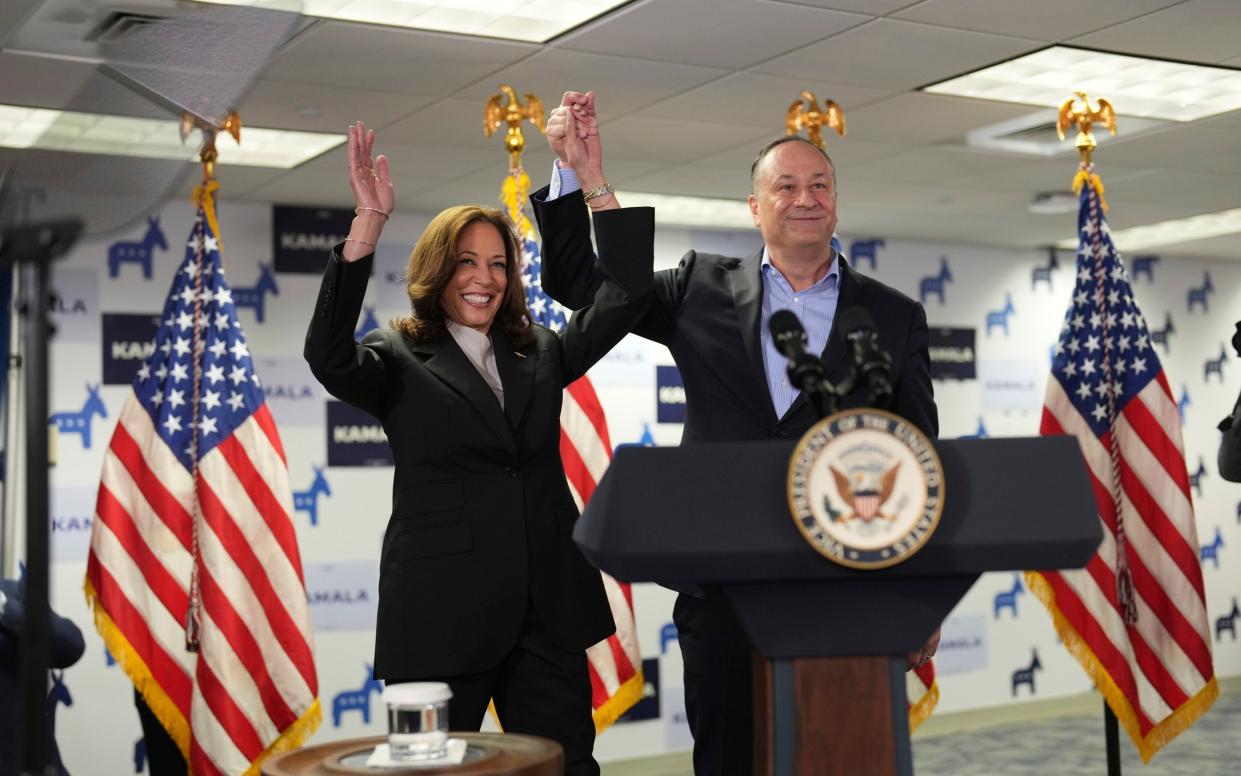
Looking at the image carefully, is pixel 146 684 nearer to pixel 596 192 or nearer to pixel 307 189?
pixel 307 189

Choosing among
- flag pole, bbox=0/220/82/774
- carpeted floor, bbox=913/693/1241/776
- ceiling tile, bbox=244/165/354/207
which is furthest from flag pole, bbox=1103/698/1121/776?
flag pole, bbox=0/220/82/774

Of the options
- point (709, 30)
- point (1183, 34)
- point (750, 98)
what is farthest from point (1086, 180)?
point (709, 30)

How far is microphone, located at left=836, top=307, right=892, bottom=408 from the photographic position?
4.95 ft

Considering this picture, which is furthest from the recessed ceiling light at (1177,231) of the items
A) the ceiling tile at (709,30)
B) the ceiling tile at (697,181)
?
the ceiling tile at (709,30)

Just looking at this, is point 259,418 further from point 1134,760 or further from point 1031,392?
point 1031,392

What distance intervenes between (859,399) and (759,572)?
84 cm

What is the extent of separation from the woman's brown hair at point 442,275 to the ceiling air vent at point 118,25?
97 cm

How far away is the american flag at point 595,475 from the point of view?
4.39m

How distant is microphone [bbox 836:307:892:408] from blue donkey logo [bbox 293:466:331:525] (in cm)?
483

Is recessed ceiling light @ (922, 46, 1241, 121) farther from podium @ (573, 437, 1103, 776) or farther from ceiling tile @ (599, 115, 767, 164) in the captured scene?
podium @ (573, 437, 1103, 776)

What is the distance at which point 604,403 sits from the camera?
6727 mm

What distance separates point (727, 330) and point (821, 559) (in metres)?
0.90

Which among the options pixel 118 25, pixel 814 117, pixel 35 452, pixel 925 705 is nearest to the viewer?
pixel 35 452

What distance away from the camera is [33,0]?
319 cm
